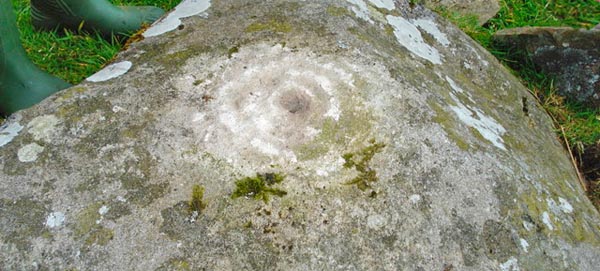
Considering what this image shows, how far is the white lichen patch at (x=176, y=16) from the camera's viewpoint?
73.4 inches

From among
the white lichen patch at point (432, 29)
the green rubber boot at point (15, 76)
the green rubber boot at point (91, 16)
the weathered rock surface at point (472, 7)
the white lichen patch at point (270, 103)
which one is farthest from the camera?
the weathered rock surface at point (472, 7)

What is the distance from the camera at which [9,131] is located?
1.50 m

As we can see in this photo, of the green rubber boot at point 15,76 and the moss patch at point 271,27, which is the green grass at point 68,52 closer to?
the green rubber boot at point 15,76

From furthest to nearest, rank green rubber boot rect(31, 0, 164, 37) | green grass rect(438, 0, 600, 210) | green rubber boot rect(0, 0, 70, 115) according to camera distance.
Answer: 1. green rubber boot rect(31, 0, 164, 37)
2. green grass rect(438, 0, 600, 210)
3. green rubber boot rect(0, 0, 70, 115)

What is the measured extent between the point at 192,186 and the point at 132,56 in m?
0.54

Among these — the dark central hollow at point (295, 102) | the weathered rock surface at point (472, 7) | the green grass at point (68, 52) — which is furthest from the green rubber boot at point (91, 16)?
the weathered rock surface at point (472, 7)

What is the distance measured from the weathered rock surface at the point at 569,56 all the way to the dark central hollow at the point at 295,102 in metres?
1.93

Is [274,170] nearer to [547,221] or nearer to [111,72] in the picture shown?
[111,72]

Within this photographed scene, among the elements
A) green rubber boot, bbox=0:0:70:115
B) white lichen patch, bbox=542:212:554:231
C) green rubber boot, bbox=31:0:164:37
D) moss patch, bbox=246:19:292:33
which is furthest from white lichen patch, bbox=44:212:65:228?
green rubber boot, bbox=31:0:164:37

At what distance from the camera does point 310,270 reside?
1.32m

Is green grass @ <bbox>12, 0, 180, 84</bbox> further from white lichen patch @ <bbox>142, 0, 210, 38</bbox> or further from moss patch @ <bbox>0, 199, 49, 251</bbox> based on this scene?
moss patch @ <bbox>0, 199, 49, 251</bbox>

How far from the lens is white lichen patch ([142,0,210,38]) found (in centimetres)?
186

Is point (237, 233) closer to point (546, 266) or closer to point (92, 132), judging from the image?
point (92, 132)

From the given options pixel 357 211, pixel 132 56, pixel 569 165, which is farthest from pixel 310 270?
pixel 569 165
